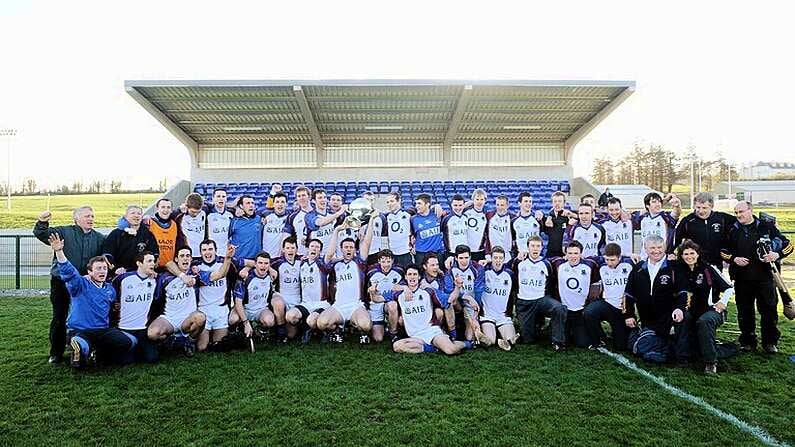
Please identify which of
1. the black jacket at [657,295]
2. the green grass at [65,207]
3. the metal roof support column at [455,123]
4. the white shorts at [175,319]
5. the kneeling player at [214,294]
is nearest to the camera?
the black jacket at [657,295]

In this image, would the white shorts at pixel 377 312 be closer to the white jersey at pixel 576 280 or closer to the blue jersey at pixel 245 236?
the blue jersey at pixel 245 236

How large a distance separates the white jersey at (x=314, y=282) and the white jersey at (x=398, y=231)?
121 centimetres

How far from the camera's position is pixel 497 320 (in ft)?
20.6

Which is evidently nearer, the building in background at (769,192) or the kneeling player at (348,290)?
the kneeling player at (348,290)

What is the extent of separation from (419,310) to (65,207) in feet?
157

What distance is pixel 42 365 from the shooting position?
5305mm

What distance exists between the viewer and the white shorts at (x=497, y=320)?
6215 mm

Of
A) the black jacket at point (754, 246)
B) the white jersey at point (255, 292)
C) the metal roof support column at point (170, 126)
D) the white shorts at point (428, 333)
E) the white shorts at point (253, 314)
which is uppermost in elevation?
the metal roof support column at point (170, 126)

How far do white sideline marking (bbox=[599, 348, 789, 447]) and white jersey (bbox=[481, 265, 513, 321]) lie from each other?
4.29 feet

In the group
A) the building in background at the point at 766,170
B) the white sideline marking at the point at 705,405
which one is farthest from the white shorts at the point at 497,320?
the building in background at the point at 766,170

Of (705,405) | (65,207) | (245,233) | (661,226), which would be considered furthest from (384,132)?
(65,207)

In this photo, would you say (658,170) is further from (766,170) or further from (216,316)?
(216,316)

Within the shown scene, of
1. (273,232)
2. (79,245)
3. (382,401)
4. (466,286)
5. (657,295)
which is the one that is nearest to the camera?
(382,401)

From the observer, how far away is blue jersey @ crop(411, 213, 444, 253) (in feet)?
23.9
